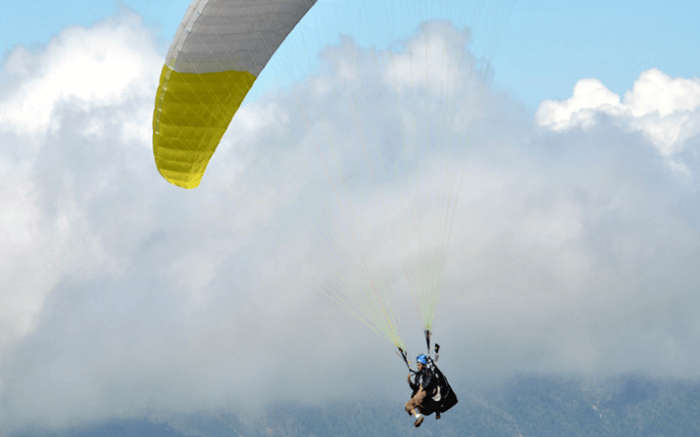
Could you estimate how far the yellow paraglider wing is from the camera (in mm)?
22578

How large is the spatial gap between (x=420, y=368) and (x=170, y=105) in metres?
10.4

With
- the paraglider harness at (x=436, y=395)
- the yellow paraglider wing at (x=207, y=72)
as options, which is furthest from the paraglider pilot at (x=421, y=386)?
the yellow paraglider wing at (x=207, y=72)

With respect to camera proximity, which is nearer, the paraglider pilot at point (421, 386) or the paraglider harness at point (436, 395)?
the paraglider pilot at point (421, 386)

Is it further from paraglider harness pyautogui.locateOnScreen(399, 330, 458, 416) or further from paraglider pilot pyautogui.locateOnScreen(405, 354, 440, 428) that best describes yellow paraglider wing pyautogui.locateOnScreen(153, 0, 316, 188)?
paraglider pilot pyautogui.locateOnScreen(405, 354, 440, 428)

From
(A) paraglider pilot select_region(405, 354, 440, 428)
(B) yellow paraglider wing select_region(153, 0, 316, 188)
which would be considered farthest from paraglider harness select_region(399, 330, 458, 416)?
(B) yellow paraglider wing select_region(153, 0, 316, 188)

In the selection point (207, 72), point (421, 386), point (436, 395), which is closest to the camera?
point (207, 72)

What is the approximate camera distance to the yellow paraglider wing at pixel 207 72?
74.1 ft

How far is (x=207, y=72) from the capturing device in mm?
24219

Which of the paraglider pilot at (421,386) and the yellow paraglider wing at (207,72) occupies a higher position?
the yellow paraglider wing at (207,72)

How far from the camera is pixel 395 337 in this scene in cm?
2444

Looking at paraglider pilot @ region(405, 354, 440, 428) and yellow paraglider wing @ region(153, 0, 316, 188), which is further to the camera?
paraglider pilot @ region(405, 354, 440, 428)

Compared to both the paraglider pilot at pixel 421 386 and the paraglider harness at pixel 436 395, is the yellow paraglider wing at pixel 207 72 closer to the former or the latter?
the paraglider harness at pixel 436 395

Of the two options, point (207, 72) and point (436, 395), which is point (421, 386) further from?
point (207, 72)

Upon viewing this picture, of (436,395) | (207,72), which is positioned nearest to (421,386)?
(436,395)
